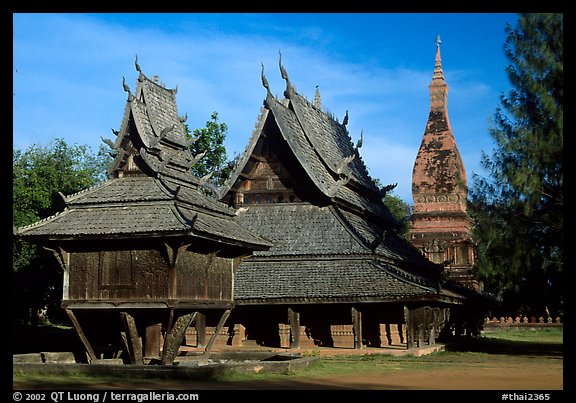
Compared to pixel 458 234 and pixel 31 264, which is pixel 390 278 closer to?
pixel 31 264

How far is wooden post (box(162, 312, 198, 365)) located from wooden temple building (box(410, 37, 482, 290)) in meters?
31.2

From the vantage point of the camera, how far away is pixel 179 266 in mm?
18562

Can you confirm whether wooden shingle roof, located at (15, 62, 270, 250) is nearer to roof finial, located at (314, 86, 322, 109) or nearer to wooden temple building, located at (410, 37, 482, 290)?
roof finial, located at (314, 86, 322, 109)

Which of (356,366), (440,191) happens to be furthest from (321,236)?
(440,191)

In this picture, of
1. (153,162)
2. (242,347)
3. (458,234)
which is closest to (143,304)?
(153,162)

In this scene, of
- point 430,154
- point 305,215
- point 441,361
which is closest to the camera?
point 441,361

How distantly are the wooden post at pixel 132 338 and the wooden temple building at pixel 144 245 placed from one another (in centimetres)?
2

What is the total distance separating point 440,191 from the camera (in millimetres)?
52375

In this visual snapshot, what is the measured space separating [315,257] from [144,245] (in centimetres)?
855

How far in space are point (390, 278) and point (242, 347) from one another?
5556 millimetres

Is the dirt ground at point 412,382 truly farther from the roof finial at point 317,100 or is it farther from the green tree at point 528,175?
the roof finial at point 317,100

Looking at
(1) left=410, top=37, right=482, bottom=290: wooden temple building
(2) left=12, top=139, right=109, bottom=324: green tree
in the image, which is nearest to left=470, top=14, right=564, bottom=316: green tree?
(2) left=12, top=139, right=109, bottom=324: green tree

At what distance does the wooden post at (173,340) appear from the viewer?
1861cm

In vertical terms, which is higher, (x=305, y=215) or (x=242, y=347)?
(x=305, y=215)
